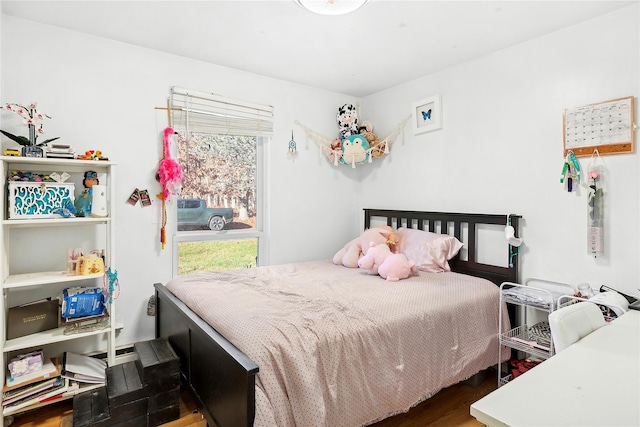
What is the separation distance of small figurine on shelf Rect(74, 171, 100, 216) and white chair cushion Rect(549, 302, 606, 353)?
8.64 ft

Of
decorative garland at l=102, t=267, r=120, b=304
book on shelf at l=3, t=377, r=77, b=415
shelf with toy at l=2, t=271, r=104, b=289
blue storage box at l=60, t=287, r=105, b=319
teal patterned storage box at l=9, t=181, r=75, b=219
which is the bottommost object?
book on shelf at l=3, t=377, r=77, b=415

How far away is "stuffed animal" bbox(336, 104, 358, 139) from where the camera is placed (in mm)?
3740

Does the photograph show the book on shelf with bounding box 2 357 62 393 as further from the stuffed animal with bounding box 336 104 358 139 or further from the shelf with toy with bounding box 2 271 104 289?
the stuffed animal with bounding box 336 104 358 139

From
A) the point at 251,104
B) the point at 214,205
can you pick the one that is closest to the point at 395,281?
the point at 214,205

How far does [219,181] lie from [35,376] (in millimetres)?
1857

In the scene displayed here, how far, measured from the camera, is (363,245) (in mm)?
3193

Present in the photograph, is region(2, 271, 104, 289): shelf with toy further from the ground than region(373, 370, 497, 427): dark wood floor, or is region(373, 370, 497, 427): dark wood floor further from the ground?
region(2, 271, 104, 289): shelf with toy

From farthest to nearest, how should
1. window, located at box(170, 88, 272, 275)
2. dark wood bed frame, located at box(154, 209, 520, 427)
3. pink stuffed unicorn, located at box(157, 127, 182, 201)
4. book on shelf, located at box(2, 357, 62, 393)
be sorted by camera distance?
window, located at box(170, 88, 272, 275) → pink stuffed unicorn, located at box(157, 127, 182, 201) → book on shelf, located at box(2, 357, 62, 393) → dark wood bed frame, located at box(154, 209, 520, 427)

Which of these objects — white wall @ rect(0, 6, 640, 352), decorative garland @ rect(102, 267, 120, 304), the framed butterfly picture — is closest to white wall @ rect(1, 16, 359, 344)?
white wall @ rect(0, 6, 640, 352)

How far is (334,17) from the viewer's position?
7.39ft

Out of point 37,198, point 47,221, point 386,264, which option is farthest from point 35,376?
point 386,264

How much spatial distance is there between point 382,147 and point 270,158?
1136 mm

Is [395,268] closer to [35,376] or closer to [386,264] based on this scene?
[386,264]

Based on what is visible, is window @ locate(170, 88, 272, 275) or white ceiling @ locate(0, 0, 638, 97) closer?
white ceiling @ locate(0, 0, 638, 97)
